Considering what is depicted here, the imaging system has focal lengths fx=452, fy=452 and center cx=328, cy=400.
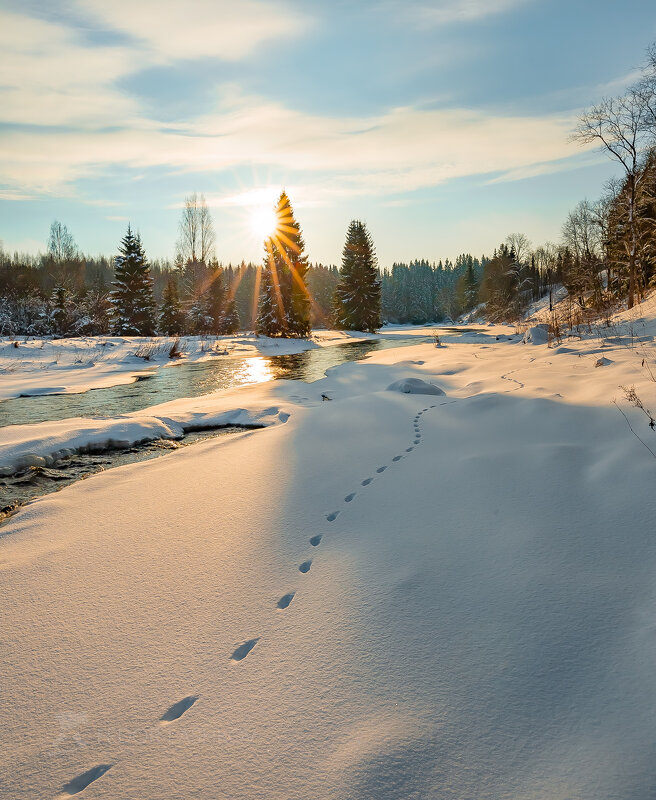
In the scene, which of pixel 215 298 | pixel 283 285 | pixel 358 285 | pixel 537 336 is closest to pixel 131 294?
pixel 215 298

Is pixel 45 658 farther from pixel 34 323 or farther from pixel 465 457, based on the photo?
pixel 34 323

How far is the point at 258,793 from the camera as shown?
A: 1.34 metres

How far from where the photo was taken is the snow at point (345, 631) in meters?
1.40

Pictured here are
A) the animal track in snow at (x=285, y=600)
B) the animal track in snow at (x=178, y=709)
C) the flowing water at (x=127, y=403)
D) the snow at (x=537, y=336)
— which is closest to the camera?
the animal track in snow at (x=178, y=709)

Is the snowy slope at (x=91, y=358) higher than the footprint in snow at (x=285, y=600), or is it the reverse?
the snowy slope at (x=91, y=358)

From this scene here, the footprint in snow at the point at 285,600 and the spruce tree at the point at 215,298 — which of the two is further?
the spruce tree at the point at 215,298

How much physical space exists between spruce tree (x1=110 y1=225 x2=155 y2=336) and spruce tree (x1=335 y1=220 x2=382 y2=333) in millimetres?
14560

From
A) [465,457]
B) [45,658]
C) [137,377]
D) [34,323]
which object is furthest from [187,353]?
[45,658]

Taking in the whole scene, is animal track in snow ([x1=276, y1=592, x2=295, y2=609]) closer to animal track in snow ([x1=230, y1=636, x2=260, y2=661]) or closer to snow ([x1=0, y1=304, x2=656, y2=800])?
snow ([x1=0, y1=304, x2=656, y2=800])

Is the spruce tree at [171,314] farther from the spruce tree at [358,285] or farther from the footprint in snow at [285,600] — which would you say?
the footprint in snow at [285,600]

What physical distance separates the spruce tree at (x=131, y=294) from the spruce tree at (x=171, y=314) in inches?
129

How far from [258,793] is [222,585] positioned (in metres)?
1.13

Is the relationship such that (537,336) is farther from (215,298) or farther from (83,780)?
(215,298)

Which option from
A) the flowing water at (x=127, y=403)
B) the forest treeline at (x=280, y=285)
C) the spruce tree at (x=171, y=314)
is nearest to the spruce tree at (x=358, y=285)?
the forest treeline at (x=280, y=285)
